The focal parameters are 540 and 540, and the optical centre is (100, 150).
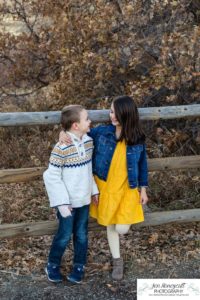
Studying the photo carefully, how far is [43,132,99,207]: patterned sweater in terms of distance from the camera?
3869 millimetres

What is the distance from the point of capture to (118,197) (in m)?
4.10

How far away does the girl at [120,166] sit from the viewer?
396 cm

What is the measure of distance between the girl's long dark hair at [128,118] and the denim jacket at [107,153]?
0.07m

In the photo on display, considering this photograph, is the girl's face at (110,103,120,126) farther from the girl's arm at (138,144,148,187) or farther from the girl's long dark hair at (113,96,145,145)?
the girl's arm at (138,144,148,187)

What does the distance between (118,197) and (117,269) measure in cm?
68

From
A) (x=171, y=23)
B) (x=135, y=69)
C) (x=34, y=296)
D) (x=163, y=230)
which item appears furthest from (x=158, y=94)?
(x=34, y=296)

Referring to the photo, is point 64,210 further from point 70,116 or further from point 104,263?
point 104,263

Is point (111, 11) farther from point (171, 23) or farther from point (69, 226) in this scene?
point (69, 226)

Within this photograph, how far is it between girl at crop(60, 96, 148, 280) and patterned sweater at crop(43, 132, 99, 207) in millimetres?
102

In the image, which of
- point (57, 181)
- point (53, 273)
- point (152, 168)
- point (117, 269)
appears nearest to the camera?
point (57, 181)

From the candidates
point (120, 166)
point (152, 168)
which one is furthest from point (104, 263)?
point (120, 166)

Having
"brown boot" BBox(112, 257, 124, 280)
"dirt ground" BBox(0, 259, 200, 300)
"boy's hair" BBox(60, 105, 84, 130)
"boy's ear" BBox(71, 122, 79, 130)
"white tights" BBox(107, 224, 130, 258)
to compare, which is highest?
"boy's hair" BBox(60, 105, 84, 130)

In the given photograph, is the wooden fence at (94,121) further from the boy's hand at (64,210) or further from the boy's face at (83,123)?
the boy's hand at (64,210)

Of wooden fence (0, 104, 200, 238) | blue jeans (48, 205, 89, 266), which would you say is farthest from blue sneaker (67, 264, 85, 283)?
wooden fence (0, 104, 200, 238)
